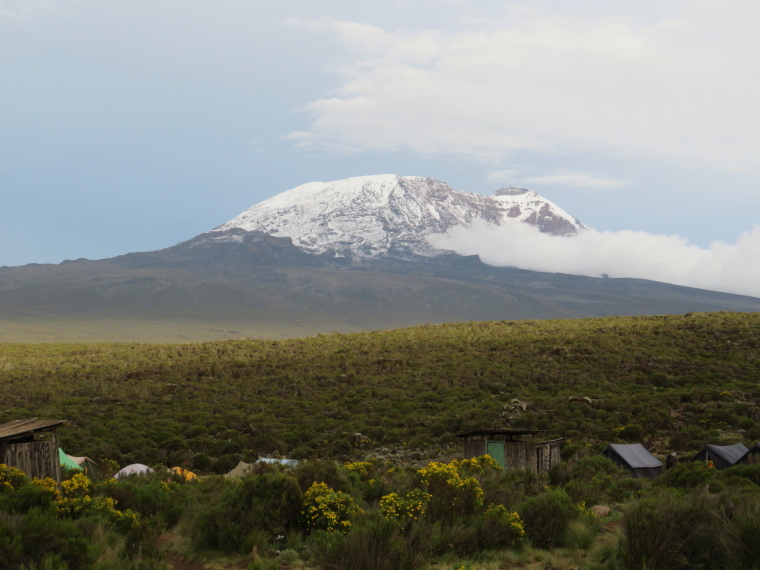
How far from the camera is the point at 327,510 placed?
1005 cm

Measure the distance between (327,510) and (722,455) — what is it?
14.2 metres

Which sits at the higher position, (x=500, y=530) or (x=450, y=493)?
(x=450, y=493)

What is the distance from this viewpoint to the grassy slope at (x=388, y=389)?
25.8 meters

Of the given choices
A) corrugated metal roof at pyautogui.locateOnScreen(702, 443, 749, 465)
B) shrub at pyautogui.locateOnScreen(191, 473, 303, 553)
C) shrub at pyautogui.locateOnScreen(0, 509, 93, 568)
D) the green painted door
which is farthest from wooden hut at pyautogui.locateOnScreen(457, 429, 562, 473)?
shrub at pyautogui.locateOnScreen(0, 509, 93, 568)

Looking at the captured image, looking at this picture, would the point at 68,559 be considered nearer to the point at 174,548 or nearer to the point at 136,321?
the point at 174,548

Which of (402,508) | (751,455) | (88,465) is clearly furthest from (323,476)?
(751,455)

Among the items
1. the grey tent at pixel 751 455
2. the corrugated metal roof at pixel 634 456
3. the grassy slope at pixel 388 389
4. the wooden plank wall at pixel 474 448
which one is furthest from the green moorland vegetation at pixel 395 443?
the grey tent at pixel 751 455

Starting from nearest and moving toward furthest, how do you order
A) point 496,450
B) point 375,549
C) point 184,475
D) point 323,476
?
point 375,549
point 323,476
point 184,475
point 496,450

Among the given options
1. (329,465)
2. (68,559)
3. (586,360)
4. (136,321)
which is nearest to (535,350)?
(586,360)

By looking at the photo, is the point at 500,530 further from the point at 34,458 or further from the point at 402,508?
the point at 34,458

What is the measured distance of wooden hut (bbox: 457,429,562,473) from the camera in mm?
19250

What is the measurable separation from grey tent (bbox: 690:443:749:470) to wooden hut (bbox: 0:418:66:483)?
17.1m

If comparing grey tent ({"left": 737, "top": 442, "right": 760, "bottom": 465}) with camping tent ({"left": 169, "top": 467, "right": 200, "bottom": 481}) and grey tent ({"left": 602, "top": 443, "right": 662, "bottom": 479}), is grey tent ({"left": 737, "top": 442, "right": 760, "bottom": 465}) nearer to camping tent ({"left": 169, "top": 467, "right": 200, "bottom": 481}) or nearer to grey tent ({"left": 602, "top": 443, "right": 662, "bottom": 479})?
grey tent ({"left": 602, "top": 443, "right": 662, "bottom": 479})

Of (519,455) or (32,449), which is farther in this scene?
(519,455)
